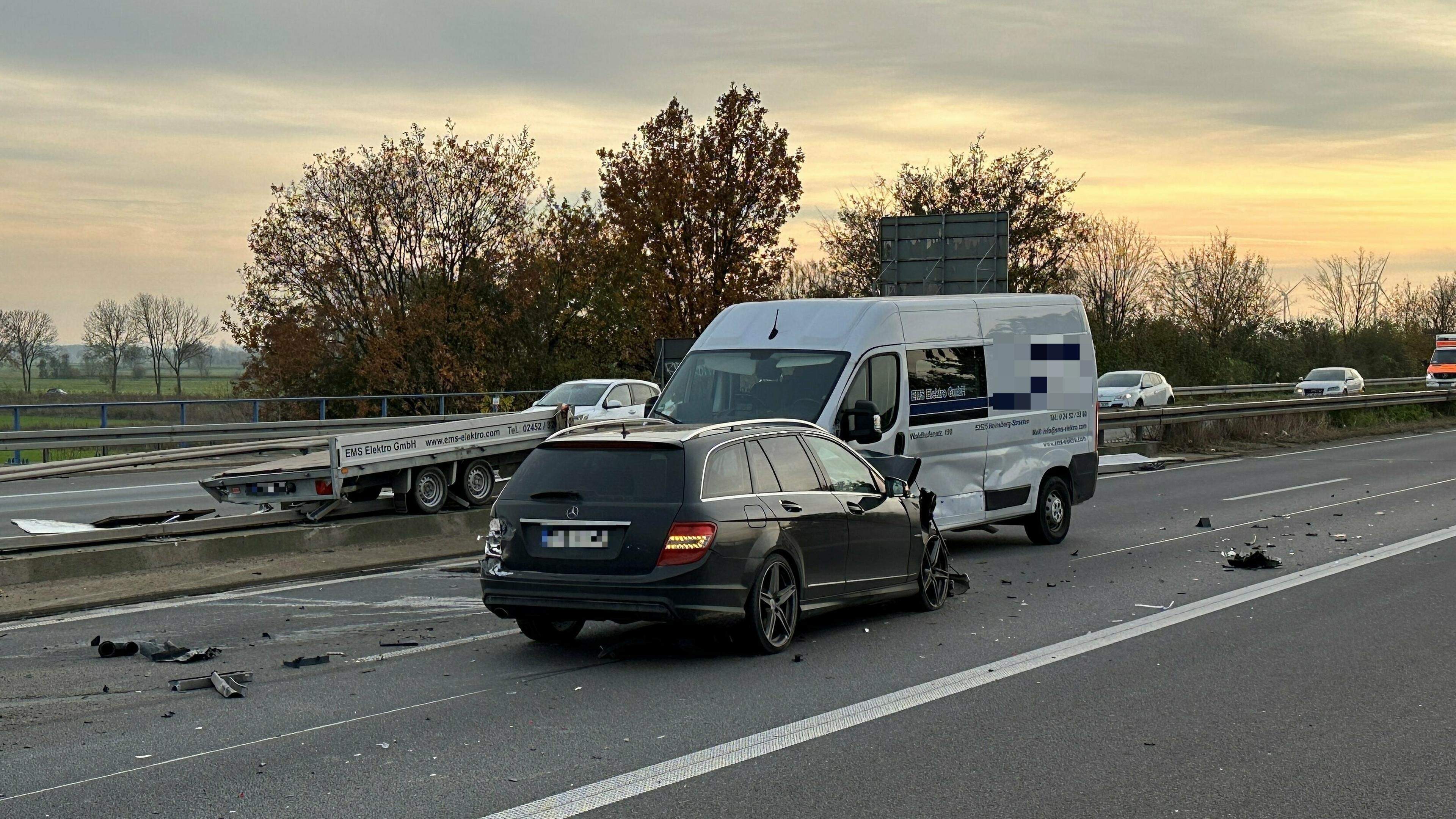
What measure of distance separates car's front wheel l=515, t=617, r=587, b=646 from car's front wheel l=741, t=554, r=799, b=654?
111 cm

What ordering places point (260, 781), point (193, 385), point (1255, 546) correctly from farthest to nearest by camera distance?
point (193, 385) < point (1255, 546) < point (260, 781)

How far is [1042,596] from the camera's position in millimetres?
10656

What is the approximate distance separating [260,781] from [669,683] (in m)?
2.54

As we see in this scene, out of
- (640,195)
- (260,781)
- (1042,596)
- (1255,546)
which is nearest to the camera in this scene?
(260,781)

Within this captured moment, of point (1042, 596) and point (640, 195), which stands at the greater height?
point (640, 195)

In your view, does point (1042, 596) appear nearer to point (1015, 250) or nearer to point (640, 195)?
point (640, 195)

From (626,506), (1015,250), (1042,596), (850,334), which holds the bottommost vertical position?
(1042,596)

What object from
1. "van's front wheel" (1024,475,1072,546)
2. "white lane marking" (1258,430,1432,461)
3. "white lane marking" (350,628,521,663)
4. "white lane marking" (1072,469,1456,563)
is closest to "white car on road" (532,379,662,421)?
"white lane marking" (1258,430,1432,461)

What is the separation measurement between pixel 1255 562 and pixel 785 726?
23.4 feet

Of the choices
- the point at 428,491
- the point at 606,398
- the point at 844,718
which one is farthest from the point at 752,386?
the point at 606,398

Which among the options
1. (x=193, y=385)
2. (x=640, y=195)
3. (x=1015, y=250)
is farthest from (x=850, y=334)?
(x=193, y=385)

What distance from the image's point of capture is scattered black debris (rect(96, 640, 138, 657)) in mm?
8359

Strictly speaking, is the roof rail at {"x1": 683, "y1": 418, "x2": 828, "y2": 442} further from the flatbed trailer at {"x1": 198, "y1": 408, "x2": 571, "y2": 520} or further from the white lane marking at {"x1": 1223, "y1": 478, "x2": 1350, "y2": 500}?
the white lane marking at {"x1": 1223, "y1": 478, "x2": 1350, "y2": 500}

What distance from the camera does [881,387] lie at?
12336 mm
